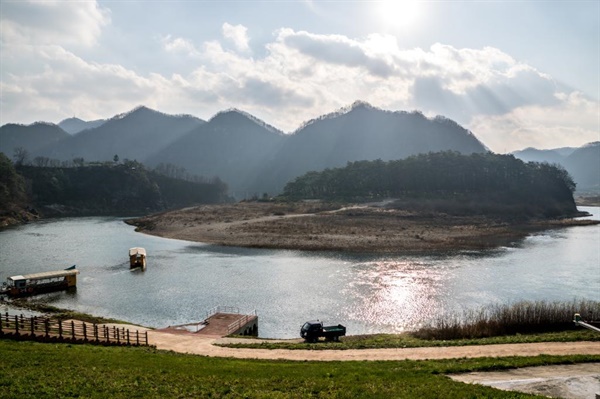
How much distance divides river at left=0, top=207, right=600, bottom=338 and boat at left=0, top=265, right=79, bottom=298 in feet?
6.59

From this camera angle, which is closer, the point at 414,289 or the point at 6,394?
the point at 6,394

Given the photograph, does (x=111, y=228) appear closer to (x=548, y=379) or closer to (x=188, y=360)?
(x=188, y=360)

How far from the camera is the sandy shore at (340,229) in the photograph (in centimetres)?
10100

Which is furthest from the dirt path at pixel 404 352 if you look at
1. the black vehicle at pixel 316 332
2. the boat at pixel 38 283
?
the boat at pixel 38 283

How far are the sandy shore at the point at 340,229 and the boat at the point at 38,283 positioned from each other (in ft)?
146

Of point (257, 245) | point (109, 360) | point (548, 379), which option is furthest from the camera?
point (257, 245)

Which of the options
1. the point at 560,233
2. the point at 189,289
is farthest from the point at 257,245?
the point at 560,233

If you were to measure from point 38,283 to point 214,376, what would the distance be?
50887 millimetres

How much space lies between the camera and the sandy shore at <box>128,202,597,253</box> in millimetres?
101000

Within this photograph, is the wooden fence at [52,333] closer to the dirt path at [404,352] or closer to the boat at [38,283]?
the dirt path at [404,352]

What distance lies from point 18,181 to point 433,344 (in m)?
203

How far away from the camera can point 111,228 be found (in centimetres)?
14375

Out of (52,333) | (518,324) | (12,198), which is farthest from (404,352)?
(12,198)

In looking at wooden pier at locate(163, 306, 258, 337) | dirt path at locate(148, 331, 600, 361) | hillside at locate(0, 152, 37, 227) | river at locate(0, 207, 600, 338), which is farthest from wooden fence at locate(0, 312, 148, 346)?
hillside at locate(0, 152, 37, 227)
